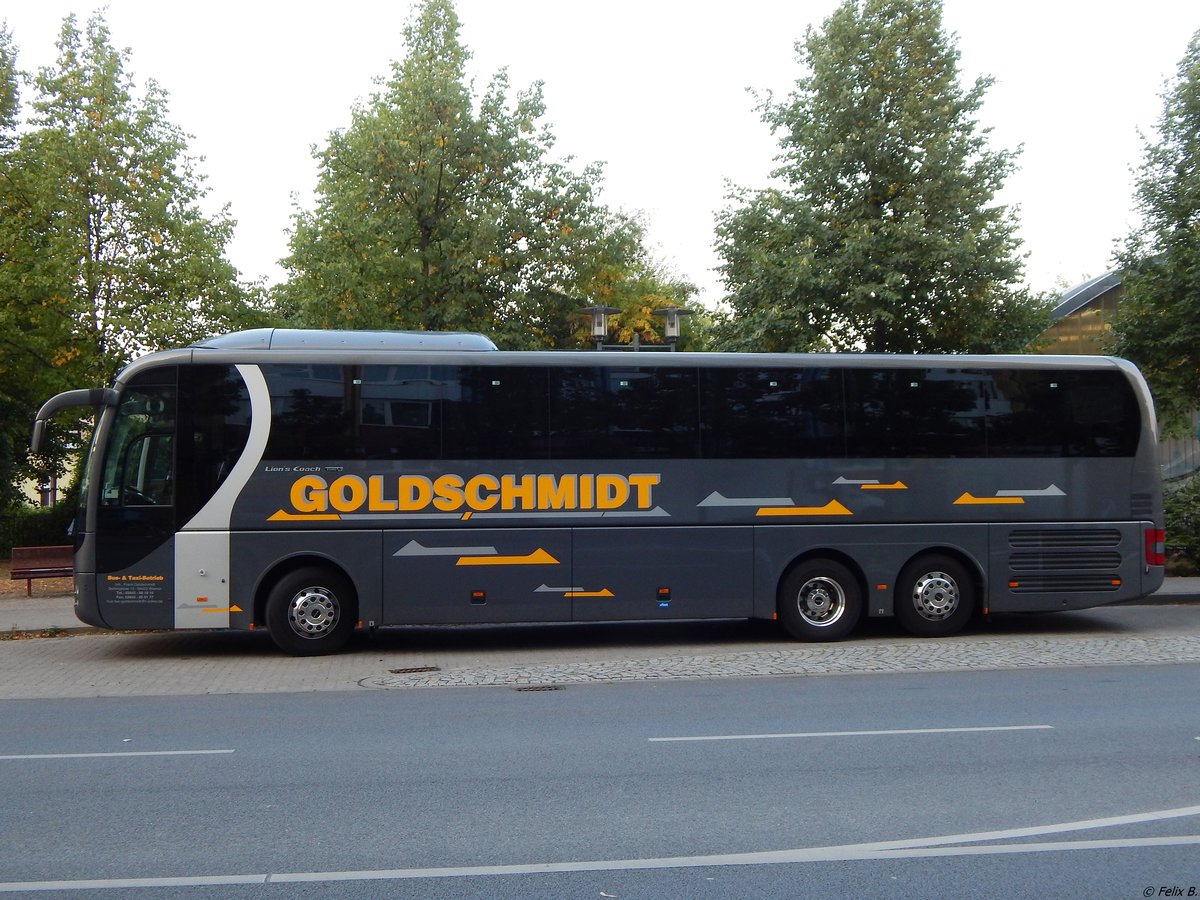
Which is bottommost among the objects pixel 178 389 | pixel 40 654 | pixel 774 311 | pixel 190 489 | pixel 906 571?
pixel 40 654

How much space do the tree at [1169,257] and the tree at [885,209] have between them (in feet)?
6.58

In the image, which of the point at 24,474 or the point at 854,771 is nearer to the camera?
the point at 854,771

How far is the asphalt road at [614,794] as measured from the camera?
5.37 metres

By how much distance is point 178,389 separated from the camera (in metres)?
13.1

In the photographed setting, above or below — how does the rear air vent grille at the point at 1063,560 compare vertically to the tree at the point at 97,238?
below

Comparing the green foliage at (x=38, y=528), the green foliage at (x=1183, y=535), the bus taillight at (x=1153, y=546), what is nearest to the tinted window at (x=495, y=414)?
the bus taillight at (x=1153, y=546)

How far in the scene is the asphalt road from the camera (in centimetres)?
537

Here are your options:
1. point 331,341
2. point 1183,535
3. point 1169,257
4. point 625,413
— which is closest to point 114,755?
point 331,341

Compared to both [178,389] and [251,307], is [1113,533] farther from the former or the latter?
[251,307]

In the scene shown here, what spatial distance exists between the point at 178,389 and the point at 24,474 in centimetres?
2026

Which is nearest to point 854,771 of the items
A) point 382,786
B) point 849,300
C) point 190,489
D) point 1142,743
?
point 1142,743

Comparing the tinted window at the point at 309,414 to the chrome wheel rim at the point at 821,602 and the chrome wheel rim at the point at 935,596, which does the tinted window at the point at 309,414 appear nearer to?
the chrome wheel rim at the point at 821,602

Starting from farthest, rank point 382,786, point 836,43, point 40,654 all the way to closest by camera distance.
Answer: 1. point 836,43
2. point 40,654
3. point 382,786

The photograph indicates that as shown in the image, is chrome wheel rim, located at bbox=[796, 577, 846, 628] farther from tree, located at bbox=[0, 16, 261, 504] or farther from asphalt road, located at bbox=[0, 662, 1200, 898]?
tree, located at bbox=[0, 16, 261, 504]
